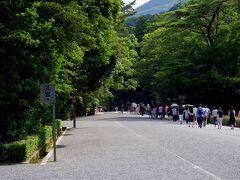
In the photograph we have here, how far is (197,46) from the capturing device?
57375 mm

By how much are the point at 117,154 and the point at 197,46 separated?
41.1 meters

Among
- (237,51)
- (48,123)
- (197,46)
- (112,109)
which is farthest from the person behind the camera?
(112,109)

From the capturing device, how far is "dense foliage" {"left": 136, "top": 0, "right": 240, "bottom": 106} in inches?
2120

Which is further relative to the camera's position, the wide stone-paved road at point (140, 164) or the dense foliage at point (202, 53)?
the dense foliage at point (202, 53)

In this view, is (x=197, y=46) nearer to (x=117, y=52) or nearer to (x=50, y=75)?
(x=117, y=52)

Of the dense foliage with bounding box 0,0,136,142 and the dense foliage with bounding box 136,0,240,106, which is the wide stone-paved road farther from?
the dense foliage with bounding box 136,0,240,106

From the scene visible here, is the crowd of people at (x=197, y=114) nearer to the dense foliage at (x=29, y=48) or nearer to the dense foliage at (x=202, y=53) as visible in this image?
the dense foliage at (x=202, y=53)

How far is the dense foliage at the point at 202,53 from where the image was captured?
53844 mm

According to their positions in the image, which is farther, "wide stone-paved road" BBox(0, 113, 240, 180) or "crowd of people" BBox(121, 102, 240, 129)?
"crowd of people" BBox(121, 102, 240, 129)

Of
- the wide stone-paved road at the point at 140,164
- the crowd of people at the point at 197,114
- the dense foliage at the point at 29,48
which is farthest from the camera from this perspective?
the crowd of people at the point at 197,114

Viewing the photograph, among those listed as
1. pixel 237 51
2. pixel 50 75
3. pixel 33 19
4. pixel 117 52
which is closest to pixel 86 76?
pixel 117 52

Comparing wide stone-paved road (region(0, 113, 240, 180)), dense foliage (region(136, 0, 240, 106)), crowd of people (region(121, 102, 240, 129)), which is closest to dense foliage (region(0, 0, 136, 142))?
wide stone-paved road (region(0, 113, 240, 180))

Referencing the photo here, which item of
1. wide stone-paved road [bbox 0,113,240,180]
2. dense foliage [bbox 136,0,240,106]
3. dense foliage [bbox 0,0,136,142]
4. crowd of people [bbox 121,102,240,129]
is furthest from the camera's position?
dense foliage [bbox 136,0,240,106]

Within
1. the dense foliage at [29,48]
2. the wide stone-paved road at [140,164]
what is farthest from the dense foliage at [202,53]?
the wide stone-paved road at [140,164]
